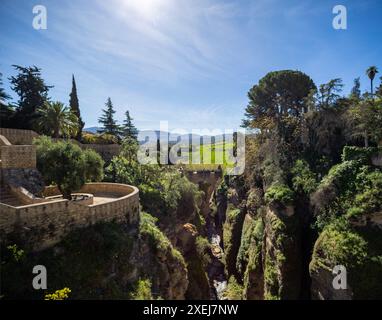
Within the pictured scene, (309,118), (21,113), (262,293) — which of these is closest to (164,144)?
(21,113)

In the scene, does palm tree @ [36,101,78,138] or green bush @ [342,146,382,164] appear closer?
green bush @ [342,146,382,164]

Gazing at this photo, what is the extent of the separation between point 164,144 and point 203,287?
35936mm

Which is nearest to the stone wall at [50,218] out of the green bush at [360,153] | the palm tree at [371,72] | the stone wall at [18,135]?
the stone wall at [18,135]

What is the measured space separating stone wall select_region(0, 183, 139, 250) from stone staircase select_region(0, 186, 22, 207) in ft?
10.4

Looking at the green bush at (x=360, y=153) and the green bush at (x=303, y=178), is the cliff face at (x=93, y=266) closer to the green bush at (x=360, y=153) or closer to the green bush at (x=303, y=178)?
the green bush at (x=303, y=178)

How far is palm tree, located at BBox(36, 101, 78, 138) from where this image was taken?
26.6m

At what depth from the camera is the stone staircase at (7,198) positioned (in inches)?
519

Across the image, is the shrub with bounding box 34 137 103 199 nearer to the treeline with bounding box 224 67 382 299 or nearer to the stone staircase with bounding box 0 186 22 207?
the stone staircase with bounding box 0 186 22 207

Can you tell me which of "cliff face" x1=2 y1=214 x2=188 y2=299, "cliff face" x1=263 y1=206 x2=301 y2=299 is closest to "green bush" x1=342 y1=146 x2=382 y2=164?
"cliff face" x1=263 y1=206 x2=301 y2=299

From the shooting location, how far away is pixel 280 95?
34.8 metres

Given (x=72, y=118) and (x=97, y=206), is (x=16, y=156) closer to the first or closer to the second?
(x=97, y=206)

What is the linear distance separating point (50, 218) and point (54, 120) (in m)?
19.0

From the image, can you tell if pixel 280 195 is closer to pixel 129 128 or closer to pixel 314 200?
pixel 314 200

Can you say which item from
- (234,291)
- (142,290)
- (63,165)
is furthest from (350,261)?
(63,165)
